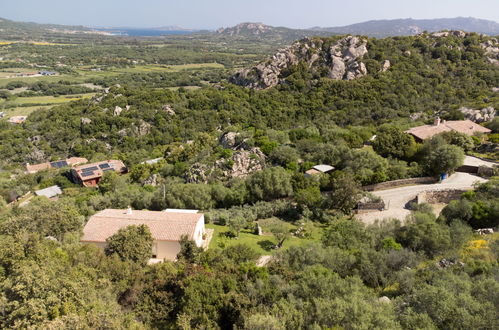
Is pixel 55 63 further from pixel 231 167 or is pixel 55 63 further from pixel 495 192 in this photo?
pixel 495 192

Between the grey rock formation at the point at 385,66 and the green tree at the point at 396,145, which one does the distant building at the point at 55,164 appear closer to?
the green tree at the point at 396,145

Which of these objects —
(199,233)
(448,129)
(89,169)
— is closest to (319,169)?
(199,233)

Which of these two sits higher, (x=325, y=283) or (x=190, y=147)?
(x=325, y=283)

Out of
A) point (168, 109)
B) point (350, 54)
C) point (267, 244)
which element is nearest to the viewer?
point (267, 244)

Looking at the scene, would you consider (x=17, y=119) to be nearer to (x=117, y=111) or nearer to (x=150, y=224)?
(x=117, y=111)

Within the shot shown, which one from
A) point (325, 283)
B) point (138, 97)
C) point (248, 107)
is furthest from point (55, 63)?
point (325, 283)

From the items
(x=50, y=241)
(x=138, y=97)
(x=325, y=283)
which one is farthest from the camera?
(x=138, y=97)

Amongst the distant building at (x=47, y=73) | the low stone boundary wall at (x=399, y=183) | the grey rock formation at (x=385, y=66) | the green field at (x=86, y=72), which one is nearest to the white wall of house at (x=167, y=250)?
the low stone boundary wall at (x=399, y=183)
